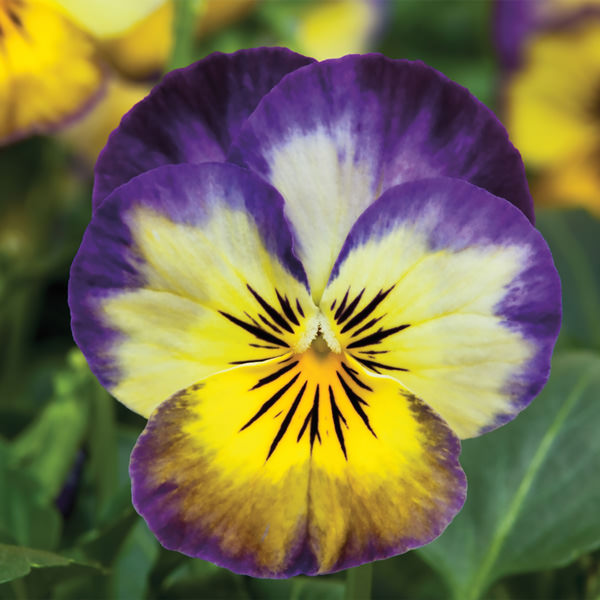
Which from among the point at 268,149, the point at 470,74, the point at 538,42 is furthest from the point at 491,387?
the point at 470,74

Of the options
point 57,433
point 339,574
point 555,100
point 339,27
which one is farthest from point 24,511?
point 339,27

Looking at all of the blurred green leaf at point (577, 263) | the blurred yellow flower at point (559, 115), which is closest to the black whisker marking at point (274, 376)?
the blurred green leaf at point (577, 263)

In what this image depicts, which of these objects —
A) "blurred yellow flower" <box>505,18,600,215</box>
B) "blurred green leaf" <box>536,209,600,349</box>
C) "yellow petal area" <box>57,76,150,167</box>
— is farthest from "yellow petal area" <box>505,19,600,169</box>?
"yellow petal area" <box>57,76,150,167</box>

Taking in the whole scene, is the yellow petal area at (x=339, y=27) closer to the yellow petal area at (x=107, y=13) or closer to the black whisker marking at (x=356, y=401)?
the yellow petal area at (x=107, y=13)

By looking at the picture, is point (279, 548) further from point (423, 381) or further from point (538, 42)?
point (538, 42)

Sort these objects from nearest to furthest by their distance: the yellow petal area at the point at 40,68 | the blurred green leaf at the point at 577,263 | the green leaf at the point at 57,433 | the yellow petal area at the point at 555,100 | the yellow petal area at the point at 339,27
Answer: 1. the yellow petal area at the point at 40,68
2. the green leaf at the point at 57,433
3. the blurred green leaf at the point at 577,263
4. the yellow petal area at the point at 555,100
5. the yellow petal area at the point at 339,27

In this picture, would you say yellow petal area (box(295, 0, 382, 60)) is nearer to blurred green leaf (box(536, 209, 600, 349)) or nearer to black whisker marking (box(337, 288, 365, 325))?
blurred green leaf (box(536, 209, 600, 349))

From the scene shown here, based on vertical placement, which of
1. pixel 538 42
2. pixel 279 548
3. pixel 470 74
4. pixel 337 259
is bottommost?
pixel 279 548
